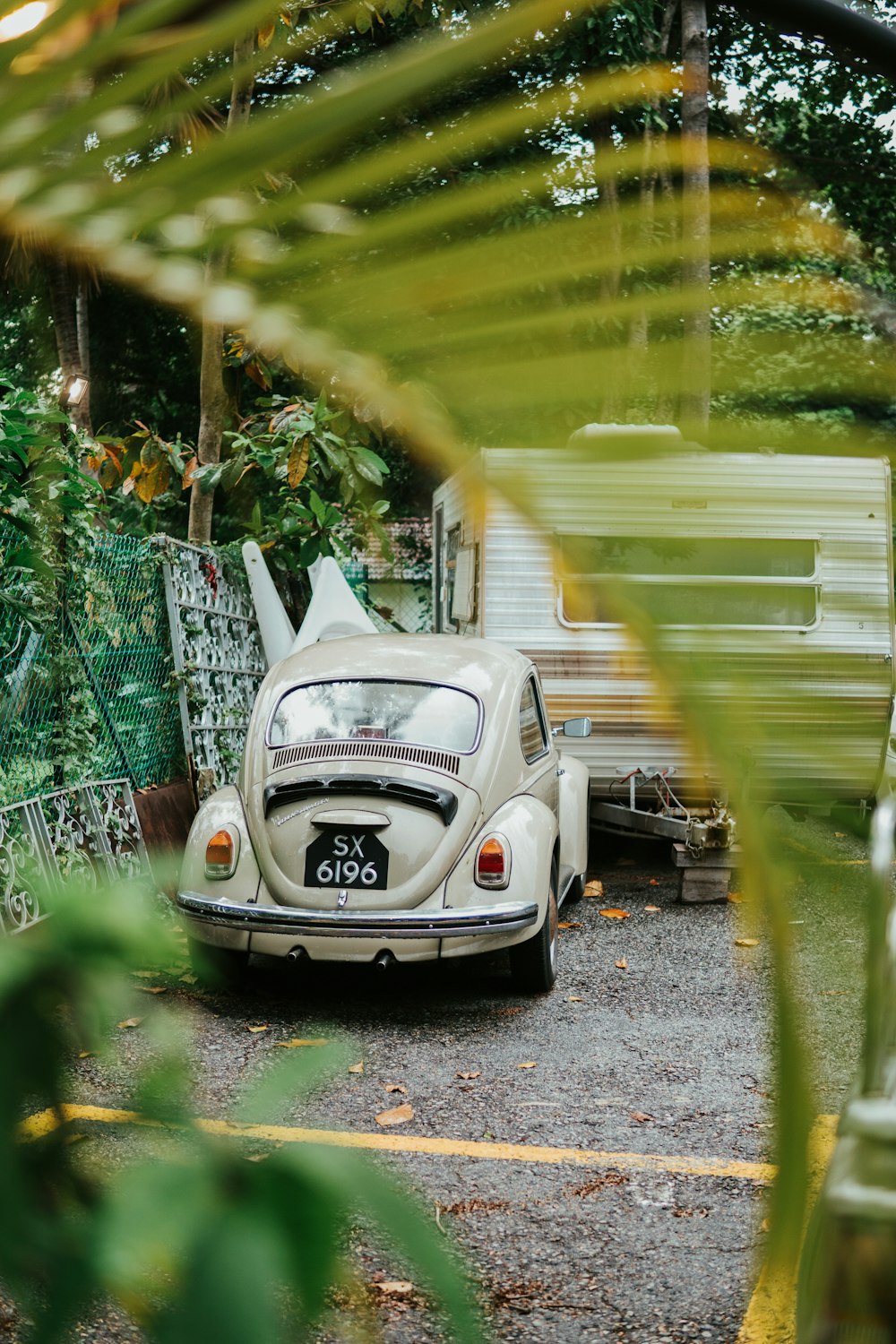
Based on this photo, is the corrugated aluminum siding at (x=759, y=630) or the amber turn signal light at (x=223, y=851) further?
the amber turn signal light at (x=223, y=851)

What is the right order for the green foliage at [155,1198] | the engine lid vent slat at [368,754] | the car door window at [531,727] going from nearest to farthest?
the green foliage at [155,1198], the engine lid vent slat at [368,754], the car door window at [531,727]

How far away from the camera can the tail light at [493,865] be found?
4766mm

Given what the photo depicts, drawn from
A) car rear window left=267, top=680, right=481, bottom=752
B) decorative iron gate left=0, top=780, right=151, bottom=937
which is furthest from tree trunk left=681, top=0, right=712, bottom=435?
car rear window left=267, top=680, right=481, bottom=752

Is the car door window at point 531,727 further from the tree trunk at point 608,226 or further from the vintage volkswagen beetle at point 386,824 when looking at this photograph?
the tree trunk at point 608,226

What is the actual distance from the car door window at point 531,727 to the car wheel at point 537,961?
→ 67 cm

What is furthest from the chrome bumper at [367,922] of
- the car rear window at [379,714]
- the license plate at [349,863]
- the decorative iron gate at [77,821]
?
the car rear window at [379,714]

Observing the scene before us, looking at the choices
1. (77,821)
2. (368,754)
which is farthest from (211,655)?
(368,754)

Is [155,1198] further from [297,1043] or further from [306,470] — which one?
[306,470]

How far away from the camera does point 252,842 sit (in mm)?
4824

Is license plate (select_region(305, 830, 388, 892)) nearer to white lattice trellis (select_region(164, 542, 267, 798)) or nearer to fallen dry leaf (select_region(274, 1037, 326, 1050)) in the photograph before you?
white lattice trellis (select_region(164, 542, 267, 798))

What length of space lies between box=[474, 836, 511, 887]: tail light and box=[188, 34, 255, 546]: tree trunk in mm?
4283

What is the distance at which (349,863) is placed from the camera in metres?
4.70

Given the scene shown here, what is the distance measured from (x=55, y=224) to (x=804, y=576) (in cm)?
21

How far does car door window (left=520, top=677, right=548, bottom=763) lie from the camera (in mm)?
5586
